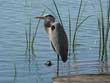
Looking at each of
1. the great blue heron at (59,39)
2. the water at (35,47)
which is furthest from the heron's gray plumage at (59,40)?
the water at (35,47)

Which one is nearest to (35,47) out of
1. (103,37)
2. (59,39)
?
(59,39)

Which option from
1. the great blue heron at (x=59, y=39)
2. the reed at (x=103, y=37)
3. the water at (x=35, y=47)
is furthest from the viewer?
the water at (x=35, y=47)

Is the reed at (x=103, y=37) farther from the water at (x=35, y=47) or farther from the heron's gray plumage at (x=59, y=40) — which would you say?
the heron's gray plumage at (x=59, y=40)

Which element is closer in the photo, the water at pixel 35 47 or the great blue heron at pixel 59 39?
the great blue heron at pixel 59 39

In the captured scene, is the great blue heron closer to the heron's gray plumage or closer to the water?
the heron's gray plumage

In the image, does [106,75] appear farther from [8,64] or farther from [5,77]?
[8,64]

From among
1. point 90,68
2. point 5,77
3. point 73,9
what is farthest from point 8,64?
point 73,9

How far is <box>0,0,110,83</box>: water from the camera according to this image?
6.91m

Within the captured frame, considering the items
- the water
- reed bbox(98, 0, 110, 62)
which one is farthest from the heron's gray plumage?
reed bbox(98, 0, 110, 62)

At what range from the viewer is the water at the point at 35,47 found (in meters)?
6.91

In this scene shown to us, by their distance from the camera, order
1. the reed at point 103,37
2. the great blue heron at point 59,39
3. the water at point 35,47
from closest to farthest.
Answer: the reed at point 103,37 → the great blue heron at point 59,39 → the water at point 35,47

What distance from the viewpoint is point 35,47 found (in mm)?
8156

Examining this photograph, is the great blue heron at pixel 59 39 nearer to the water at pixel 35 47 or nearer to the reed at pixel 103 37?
the water at pixel 35 47

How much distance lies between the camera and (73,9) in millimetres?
10914
